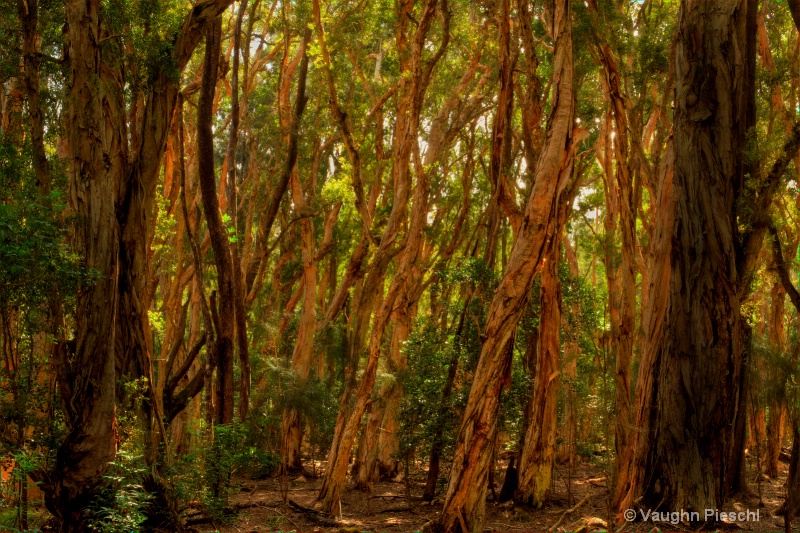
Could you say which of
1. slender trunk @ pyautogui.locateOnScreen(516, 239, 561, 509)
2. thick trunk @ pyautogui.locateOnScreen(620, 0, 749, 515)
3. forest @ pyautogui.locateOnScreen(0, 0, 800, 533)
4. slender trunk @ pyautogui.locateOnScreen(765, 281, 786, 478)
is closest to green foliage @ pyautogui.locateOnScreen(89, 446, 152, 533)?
forest @ pyautogui.locateOnScreen(0, 0, 800, 533)

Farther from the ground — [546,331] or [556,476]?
[546,331]

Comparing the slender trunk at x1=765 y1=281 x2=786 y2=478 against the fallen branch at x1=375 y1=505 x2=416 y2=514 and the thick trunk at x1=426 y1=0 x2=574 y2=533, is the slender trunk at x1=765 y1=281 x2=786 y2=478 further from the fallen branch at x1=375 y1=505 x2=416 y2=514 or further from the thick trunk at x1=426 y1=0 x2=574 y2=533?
the thick trunk at x1=426 y1=0 x2=574 y2=533

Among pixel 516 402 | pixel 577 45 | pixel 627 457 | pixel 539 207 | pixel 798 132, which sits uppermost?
pixel 577 45

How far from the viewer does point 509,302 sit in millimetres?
8414

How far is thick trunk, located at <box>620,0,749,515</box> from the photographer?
727cm

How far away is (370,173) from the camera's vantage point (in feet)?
56.2

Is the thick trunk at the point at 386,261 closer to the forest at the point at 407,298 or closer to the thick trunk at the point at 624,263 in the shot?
the forest at the point at 407,298

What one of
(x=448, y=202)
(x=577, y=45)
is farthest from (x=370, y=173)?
(x=577, y=45)

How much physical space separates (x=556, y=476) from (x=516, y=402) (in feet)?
17.9

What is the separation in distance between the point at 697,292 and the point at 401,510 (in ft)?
25.6

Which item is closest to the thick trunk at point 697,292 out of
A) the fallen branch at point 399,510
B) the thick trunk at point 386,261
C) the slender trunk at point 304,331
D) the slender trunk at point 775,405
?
the thick trunk at point 386,261

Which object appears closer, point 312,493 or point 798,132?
point 798,132

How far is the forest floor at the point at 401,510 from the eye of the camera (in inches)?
428

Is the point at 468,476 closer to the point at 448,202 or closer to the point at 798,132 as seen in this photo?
the point at 798,132
